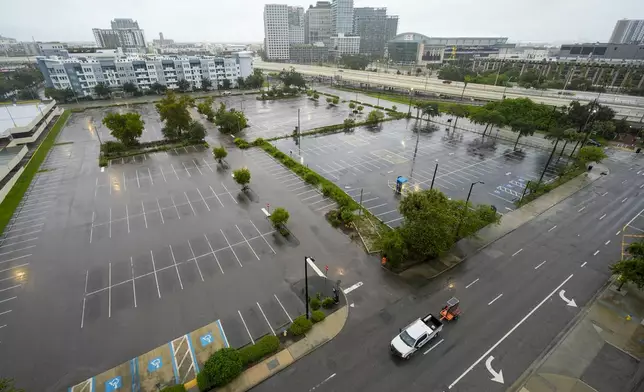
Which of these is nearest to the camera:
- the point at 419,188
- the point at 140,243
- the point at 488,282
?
the point at 488,282

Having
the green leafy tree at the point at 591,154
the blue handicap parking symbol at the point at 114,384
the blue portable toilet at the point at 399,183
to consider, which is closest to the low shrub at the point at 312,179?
the blue portable toilet at the point at 399,183

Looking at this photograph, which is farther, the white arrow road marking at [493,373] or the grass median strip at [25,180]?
the grass median strip at [25,180]

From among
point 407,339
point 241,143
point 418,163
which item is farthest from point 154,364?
point 418,163

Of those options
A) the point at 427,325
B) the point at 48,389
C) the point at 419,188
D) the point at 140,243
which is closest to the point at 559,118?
the point at 419,188

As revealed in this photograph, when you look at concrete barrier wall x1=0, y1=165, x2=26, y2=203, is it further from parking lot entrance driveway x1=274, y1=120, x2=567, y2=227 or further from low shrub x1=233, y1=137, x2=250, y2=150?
parking lot entrance driveway x1=274, y1=120, x2=567, y2=227

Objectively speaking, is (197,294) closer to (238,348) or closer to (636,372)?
(238,348)

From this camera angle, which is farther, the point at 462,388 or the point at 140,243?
the point at 140,243

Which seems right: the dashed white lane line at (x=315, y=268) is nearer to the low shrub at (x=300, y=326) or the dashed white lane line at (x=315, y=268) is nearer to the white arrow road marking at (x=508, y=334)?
the low shrub at (x=300, y=326)

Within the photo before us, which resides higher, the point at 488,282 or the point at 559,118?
the point at 559,118
